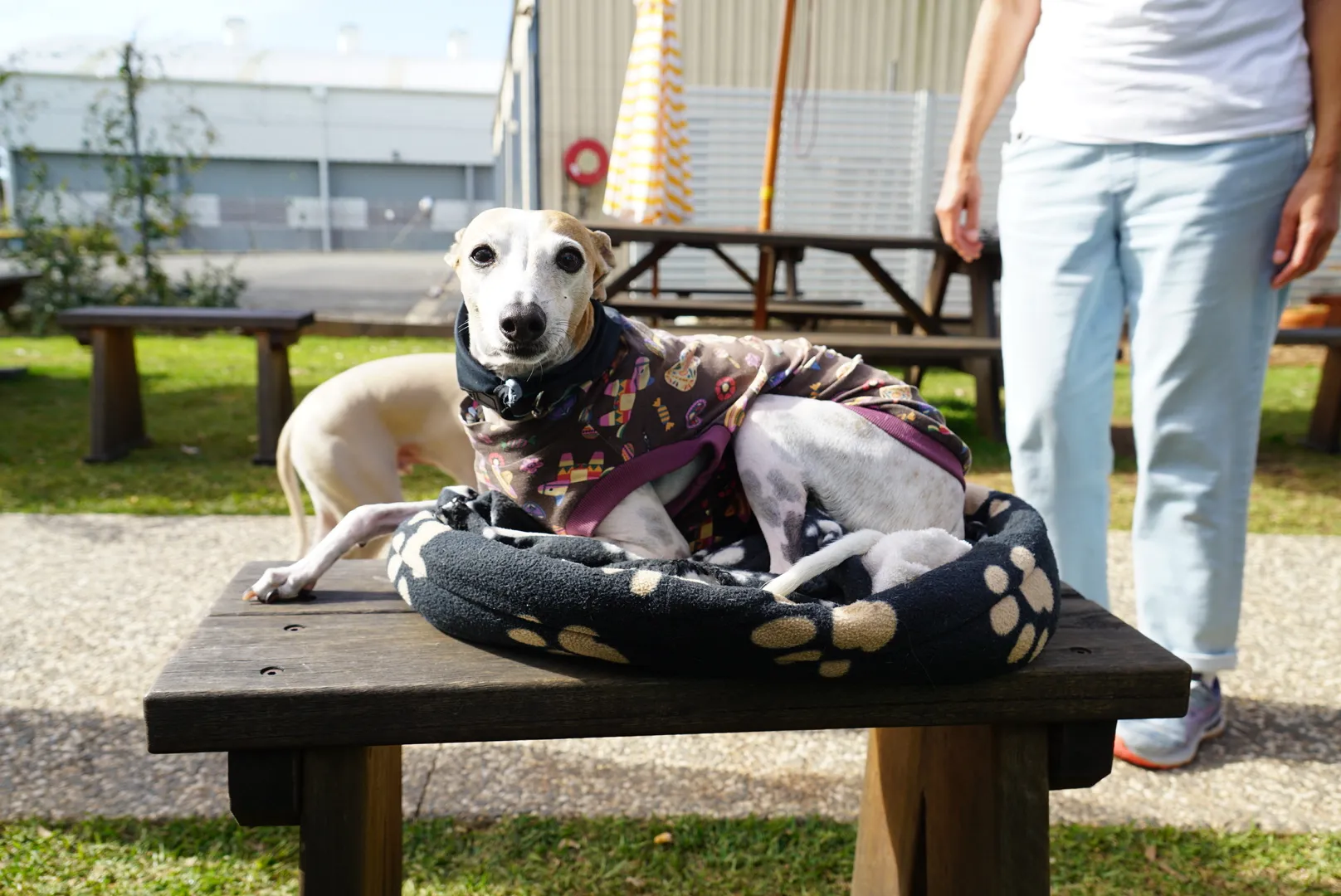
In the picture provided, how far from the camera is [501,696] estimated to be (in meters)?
1.22

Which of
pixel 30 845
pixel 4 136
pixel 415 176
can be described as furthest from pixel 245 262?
pixel 30 845

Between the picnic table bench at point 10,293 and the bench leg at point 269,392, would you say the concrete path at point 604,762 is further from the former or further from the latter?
the picnic table bench at point 10,293

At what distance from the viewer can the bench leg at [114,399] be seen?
5160 mm

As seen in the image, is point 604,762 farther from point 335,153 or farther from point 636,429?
point 335,153

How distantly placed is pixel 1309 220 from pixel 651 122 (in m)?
4.73

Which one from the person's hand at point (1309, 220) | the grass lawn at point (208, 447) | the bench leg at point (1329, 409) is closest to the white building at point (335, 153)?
the grass lawn at point (208, 447)

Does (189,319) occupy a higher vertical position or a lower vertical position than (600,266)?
lower

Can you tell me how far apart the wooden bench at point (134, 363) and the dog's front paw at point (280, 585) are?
3.82 meters

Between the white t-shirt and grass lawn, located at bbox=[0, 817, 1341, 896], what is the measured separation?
1382 millimetres

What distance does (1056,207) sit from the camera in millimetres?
2154

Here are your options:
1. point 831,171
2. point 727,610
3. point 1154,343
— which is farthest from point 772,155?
point 831,171

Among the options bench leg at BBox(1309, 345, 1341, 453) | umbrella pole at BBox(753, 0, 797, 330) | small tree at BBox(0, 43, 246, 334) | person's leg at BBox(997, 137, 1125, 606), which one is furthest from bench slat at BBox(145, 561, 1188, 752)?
small tree at BBox(0, 43, 246, 334)

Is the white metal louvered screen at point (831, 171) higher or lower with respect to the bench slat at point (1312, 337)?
higher

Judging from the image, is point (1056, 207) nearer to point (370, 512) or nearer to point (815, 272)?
point (370, 512)
